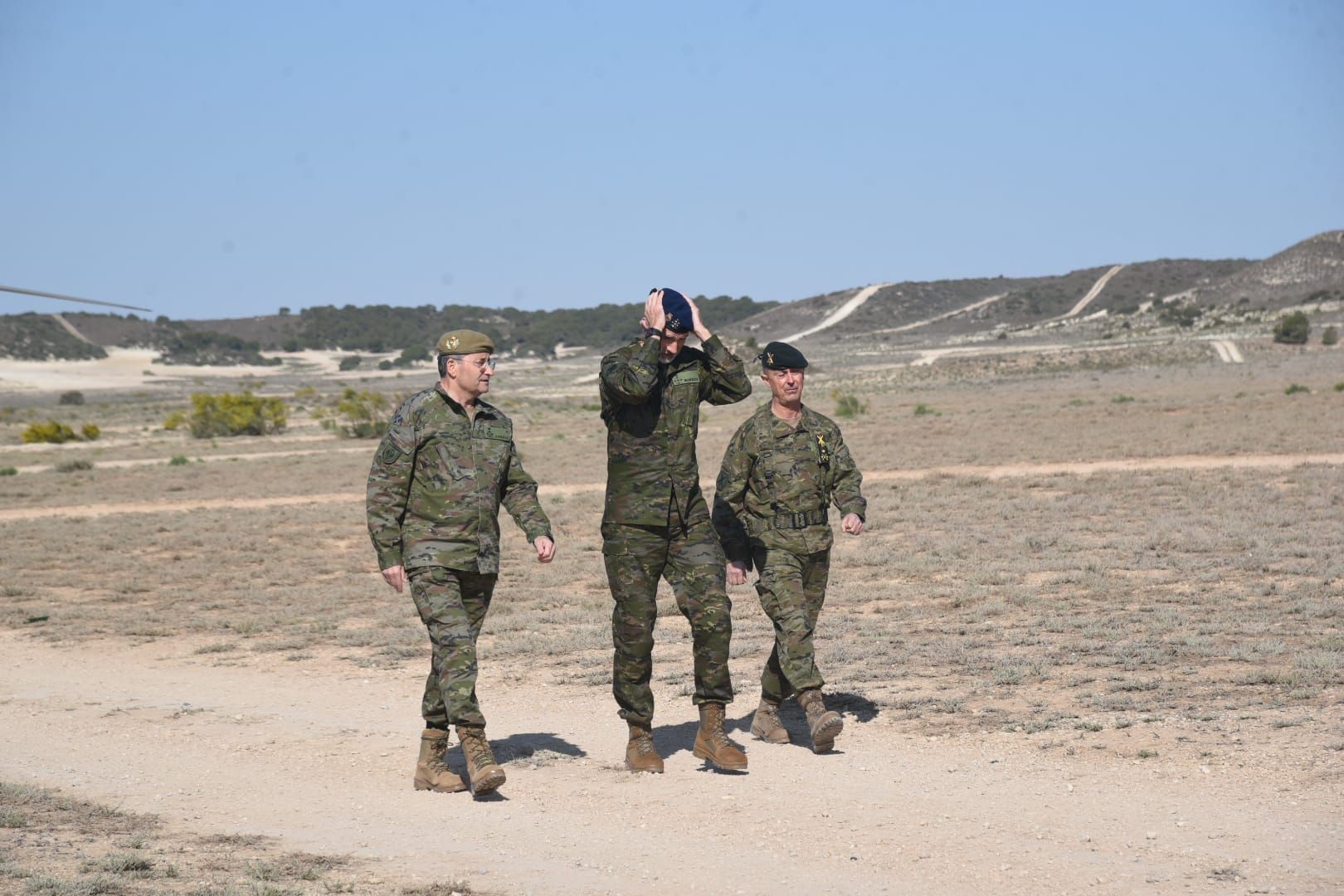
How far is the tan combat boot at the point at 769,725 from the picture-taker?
8.10 meters

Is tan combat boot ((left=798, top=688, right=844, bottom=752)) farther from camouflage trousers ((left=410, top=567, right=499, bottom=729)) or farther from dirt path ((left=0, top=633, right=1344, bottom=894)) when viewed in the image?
camouflage trousers ((left=410, top=567, right=499, bottom=729))

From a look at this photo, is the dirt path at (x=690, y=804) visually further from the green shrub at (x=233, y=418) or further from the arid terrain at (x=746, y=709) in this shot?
the green shrub at (x=233, y=418)

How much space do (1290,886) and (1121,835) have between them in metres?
Answer: 0.81

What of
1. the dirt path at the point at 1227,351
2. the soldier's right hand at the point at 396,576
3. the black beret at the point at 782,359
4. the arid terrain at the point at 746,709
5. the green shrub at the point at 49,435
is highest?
the black beret at the point at 782,359

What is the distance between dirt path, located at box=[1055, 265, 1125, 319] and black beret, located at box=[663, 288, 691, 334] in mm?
132647

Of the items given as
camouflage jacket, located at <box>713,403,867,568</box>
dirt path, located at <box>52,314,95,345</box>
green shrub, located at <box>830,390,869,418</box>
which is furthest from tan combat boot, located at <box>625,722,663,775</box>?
dirt path, located at <box>52,314,95,345</box>

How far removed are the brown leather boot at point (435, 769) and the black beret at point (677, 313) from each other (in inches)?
90.3

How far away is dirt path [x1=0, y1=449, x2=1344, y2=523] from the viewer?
2394 cm

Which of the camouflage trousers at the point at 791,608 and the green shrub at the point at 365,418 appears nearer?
the camouflage trousers at the point at 791,608

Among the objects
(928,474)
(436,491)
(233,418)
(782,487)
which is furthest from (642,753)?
(233,418)

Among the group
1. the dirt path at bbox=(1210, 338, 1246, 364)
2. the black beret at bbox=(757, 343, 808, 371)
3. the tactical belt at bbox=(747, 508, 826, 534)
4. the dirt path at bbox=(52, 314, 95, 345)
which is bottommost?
the dirt path at bbox=(1210, 338, 1246, 364)

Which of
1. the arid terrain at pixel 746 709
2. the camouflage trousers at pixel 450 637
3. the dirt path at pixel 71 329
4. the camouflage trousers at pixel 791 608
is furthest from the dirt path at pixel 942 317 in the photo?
the camouflage trousers at pixel 450 637

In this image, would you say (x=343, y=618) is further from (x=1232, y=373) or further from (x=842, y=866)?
(x=1232, y=373)

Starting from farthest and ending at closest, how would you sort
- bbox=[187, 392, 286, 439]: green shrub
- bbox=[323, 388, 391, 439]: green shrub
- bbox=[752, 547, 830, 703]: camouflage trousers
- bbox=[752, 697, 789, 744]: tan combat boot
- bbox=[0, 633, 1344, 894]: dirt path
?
bbox=[187, 392, 286, 439]: green shrub
bbox=[323, 388, 391, 439]: green shrub
bbox=[752, 697, 789, 744]: tan combat boot
bbox=[752, 547, 830, 703]: camouflage trousers
bbox=[0, 633, 1344, 894]: dirt path
